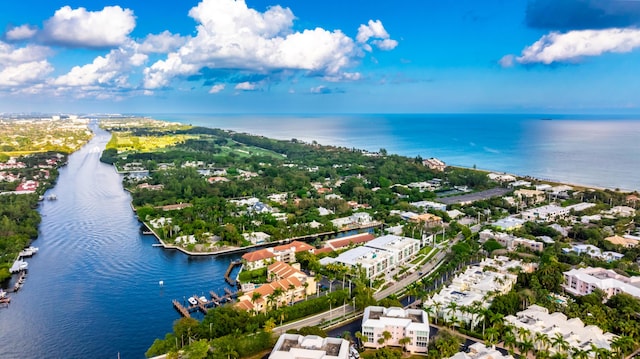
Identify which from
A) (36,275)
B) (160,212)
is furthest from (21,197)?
(36,275)

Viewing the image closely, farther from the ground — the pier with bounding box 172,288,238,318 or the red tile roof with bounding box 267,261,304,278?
the red tile roof with bounding box 267,261,304,278

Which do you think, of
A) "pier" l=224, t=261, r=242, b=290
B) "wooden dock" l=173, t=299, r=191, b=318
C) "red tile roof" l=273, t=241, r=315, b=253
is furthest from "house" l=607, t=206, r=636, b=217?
"wooden dock" l=173, t=299, r=191, b=318

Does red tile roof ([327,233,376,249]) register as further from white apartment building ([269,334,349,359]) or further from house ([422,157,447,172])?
house ([422,157,447,172])

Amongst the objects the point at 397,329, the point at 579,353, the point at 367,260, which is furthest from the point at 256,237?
the point at 579,353

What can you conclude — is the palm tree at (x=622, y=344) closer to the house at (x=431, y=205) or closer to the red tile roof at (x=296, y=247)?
the red tile roof at (x=296, y=247)

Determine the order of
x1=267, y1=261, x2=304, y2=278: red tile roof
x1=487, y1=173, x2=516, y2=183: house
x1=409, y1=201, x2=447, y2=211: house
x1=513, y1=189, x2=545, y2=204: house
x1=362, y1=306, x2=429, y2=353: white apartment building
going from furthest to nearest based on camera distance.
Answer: x1=487, y1=173, x2=516, y2=183: house
x1=513, y1=189, x2=545, y2=204: house
x1=409, y1=201, x2=447, y2=211: house
x1=267, y1=261, x2=304, y2=278: red tile roof
x1=362, y1=306, x2=429, y2=353: white apartment building

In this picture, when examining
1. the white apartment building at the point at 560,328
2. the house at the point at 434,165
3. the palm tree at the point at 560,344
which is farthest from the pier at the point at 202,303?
the house at the point at 434,165
